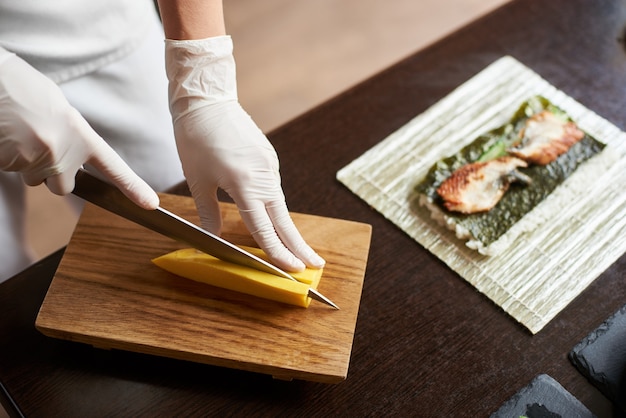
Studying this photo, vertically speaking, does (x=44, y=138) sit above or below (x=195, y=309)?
above

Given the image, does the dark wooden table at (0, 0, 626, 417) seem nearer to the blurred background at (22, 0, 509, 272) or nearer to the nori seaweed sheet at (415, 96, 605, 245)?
the nori seaweed sheet at (415, 96, 605, 245)

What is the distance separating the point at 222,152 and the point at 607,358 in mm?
747

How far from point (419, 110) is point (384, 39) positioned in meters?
1.49

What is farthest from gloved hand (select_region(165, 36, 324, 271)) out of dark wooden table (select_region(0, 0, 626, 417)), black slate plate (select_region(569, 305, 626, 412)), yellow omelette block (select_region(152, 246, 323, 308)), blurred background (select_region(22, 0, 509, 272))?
blurred background (select_region(22, 0, 509, 272))

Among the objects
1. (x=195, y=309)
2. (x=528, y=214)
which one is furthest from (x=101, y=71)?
(x=528, y=214)

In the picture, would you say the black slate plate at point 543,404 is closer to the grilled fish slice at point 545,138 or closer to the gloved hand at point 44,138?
the grilled fish slice at point 545,138

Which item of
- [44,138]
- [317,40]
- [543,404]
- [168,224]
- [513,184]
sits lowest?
[317,40]

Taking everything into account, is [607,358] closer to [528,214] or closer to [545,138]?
[528,214]

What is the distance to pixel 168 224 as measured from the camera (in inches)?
44.8

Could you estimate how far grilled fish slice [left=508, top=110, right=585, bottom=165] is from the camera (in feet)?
4.42

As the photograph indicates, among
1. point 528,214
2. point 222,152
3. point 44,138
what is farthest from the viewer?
point 528,214

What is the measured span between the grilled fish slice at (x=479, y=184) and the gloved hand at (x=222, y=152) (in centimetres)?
→ 32

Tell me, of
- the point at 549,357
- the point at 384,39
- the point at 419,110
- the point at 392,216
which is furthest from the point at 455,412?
the point at 384,39

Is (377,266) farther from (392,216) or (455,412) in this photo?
(455,412)
